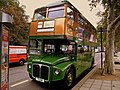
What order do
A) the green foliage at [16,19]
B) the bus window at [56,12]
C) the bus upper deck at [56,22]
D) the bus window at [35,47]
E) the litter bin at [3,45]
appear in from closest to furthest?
the litter bin at [3,45], the bus upper deck at [56,22], the bus window at [56,12], the bus window at [35,47], the green foliage at [16,19]

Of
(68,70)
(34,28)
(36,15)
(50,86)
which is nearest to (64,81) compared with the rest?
(68,70)

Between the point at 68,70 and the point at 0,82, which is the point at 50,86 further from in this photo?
the point at 0,82

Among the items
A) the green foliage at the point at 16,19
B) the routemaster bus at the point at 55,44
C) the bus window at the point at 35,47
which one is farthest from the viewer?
the green foliage at the point at 16,19

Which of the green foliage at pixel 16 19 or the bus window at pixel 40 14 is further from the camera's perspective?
the green foliage at pixel 16 19

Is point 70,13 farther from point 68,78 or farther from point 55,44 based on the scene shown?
point 68,78

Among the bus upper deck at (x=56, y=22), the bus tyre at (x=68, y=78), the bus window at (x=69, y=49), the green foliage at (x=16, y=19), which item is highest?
the green foliage at (x=16, y=19)

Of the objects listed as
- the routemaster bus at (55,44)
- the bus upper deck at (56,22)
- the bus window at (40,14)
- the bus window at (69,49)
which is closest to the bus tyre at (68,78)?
the routemaster bus at (55,44)

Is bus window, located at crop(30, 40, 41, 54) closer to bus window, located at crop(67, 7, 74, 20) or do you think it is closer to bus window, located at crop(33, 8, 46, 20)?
bus window, located at crop(33, 8, 46, 20)

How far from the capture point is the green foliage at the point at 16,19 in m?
27.8

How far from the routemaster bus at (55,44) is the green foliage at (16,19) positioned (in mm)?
18928

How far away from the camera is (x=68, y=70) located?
7.75 m

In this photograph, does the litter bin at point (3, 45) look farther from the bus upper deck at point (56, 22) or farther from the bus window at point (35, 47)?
the bus window at point (35, 47)

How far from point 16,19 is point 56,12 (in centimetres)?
2240

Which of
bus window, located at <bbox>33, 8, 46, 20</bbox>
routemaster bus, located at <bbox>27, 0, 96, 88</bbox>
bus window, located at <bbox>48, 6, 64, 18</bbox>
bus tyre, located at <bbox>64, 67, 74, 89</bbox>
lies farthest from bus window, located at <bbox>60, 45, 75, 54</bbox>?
bus window, located at <bbox>33, 8, 46, 20</bbox>
